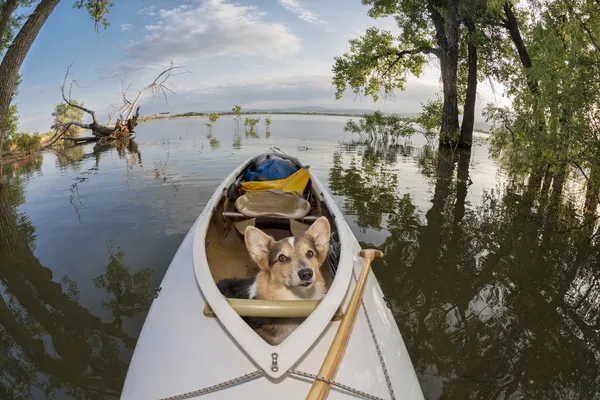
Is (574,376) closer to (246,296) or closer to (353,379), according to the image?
(353,379)

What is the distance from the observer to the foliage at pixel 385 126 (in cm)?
2344

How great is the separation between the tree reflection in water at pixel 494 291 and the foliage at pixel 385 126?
1475 centimetres

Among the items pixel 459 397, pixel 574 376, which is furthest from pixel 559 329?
pixel 459 397

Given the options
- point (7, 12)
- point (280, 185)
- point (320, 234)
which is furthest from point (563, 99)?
point (7, 12)

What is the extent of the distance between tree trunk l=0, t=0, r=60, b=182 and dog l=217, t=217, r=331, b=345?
37.3 ft

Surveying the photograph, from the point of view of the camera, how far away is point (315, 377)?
2.01 meters

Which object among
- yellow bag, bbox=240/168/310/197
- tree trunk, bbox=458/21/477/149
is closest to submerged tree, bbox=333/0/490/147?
tree trunk, bbox=458/21/477/149

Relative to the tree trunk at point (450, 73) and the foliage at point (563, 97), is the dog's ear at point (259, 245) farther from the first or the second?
the tree trunk at point (450, 73)

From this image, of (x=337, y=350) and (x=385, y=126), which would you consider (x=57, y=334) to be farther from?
(x=385, y=126)

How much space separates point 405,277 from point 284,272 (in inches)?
126

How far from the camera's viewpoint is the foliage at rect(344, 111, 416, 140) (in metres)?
23.4

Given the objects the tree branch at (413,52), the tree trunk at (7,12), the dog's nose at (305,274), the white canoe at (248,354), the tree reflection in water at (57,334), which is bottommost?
the tree reflection in water at (57,334)

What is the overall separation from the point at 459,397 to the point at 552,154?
6.78 metres

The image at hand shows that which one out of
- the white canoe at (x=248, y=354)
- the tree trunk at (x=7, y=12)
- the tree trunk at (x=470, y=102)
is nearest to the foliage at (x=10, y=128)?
the tree trunk at (x=7, y=12)
